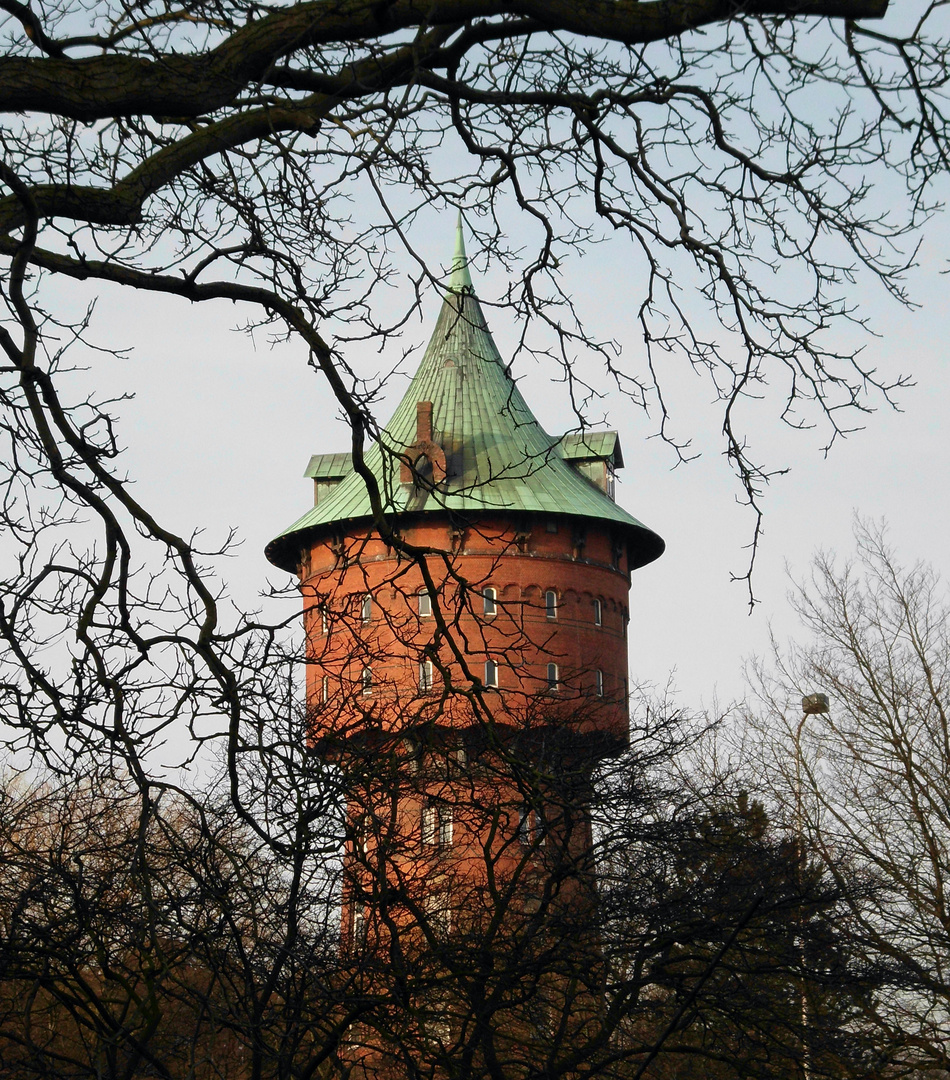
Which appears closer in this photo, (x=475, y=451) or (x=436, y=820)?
(x=436, y=820)

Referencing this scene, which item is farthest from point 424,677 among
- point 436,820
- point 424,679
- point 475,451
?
point 475,451

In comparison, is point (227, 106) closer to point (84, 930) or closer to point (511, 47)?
point (511, 47)

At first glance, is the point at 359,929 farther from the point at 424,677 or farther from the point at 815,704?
the point at 815,704

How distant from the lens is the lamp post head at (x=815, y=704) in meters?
20.7

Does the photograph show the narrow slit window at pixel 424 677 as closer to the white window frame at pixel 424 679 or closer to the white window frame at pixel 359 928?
the white window frame at pixel 424 679

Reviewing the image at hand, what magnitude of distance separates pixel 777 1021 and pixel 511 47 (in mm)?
4867

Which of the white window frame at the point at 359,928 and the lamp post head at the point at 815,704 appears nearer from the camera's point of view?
the white window frame at the point at 359,928

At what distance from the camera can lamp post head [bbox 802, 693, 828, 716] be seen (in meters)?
20.7

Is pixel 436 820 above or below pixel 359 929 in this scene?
above

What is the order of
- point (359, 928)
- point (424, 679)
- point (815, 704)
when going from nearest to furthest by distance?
point (359, 928)
point (424, 679)
point (815, 704)

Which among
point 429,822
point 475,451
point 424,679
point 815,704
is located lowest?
point 429,822

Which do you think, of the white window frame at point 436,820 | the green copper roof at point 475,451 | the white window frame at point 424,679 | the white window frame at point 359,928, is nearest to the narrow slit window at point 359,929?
the white window frame at point 359,928

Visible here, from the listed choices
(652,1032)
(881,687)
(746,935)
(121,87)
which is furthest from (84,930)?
(881,687)

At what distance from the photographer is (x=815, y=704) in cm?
2070
